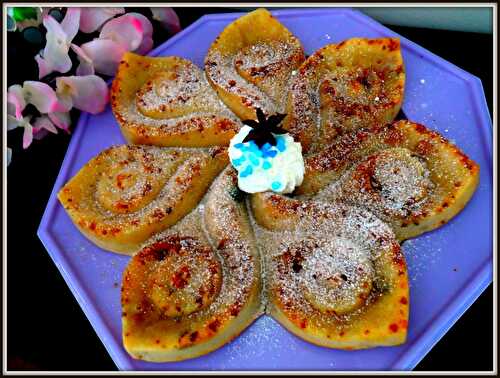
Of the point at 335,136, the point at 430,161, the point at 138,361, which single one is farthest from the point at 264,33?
the point at 138,361

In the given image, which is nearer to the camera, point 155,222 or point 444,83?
point 155,222

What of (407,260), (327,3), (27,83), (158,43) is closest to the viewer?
(407,260)

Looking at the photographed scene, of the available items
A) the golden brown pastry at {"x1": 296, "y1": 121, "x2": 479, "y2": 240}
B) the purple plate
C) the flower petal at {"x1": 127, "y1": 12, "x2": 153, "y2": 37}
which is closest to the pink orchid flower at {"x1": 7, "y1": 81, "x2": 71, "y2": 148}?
the purple plate

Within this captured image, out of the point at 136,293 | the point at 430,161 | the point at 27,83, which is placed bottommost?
the point at 136,293

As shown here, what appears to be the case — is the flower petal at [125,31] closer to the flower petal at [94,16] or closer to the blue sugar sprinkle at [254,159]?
the flower petal at [94,16]

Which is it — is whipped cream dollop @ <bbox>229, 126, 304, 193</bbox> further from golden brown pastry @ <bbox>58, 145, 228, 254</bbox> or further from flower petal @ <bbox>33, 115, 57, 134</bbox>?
flower petal @ <bbox>33, 115, 57, 134</bbox>

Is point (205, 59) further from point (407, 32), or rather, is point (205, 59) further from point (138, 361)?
point (138, 361)
